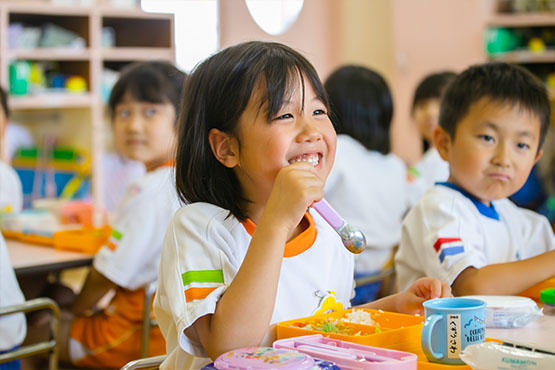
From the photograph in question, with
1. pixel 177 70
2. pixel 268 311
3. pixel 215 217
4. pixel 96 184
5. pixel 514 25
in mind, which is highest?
pixel 514 25

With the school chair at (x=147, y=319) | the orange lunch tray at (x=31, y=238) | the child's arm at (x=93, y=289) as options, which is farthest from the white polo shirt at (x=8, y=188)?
the school chair at (x=147, y=319)

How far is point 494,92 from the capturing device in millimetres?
1518

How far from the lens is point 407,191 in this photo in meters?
2.83

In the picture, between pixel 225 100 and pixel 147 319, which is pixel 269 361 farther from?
pixel 147 319

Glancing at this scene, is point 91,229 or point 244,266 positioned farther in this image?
point 91,229

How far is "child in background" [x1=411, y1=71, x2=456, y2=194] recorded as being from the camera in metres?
2.94

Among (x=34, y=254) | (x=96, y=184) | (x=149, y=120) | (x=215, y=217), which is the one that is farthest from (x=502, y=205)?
(x=96, y=184)

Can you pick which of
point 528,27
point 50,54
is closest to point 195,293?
point 50,54

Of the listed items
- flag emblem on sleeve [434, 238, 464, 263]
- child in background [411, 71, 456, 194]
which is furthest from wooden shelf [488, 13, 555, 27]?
flag emblem on sleeve [434, 238, 464, 263]

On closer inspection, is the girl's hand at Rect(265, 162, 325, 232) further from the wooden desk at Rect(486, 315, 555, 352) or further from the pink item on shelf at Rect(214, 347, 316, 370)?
the wooden desk at Rect(486, 315, 555, 352)

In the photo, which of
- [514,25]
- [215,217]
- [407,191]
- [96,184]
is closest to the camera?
[215,217]

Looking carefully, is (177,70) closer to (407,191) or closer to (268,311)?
(407,191)

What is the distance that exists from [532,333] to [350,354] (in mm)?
383

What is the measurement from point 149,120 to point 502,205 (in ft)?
3.82
